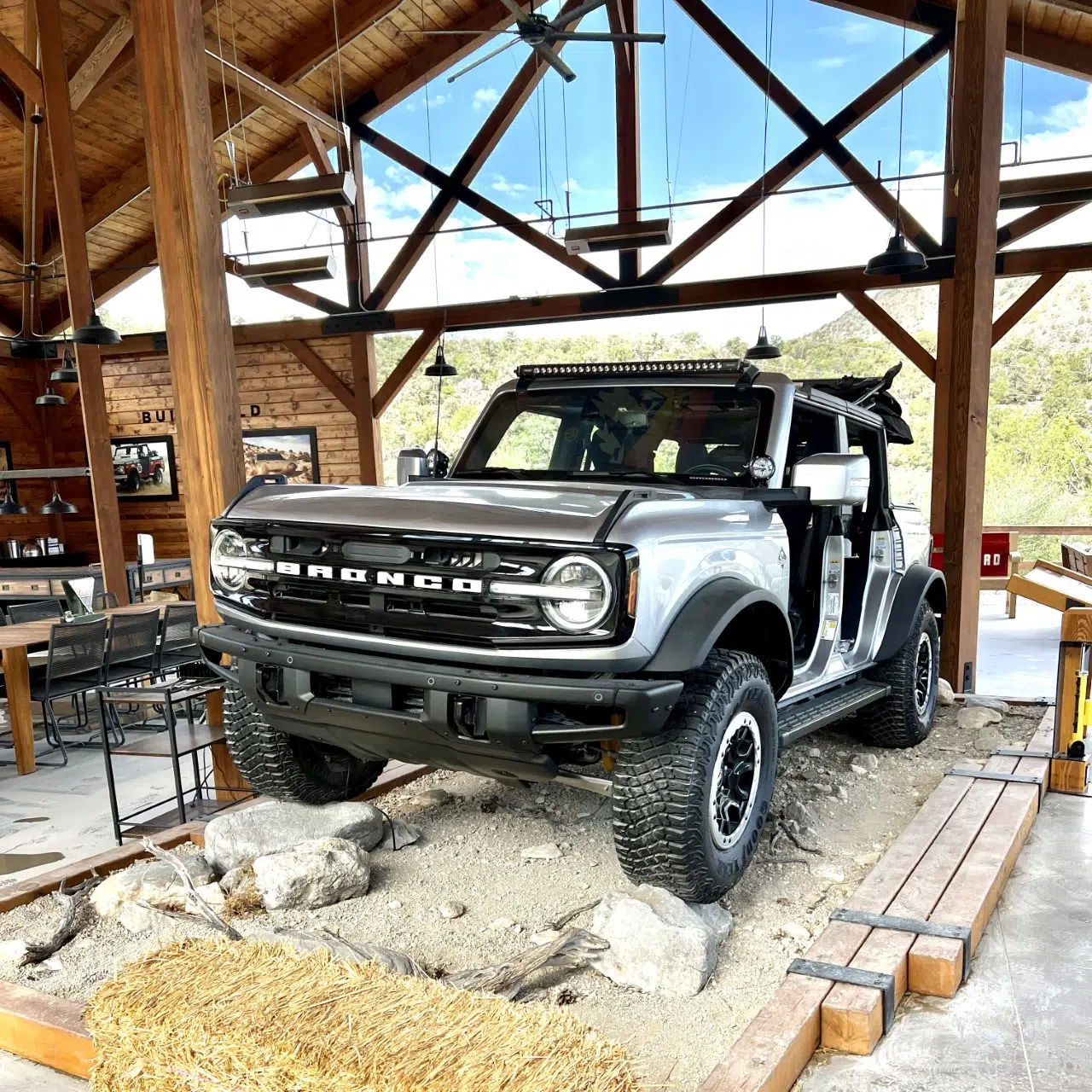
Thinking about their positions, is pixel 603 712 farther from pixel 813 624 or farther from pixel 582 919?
pixel 813 624

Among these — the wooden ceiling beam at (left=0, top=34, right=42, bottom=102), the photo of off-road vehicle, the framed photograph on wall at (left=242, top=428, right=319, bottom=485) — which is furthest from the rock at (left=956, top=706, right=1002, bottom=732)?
the photo of off-road vehicle

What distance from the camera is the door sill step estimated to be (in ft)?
11.1

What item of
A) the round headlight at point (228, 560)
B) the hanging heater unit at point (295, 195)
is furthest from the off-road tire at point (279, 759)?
the hanging heater unit at point (295, 195)

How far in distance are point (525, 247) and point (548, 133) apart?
83.1 inches

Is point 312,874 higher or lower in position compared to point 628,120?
lower

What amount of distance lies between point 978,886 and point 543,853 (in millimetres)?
1424

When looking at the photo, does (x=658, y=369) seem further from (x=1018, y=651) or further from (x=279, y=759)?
(x=1018, y=651)

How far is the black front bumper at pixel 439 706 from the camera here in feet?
8.19

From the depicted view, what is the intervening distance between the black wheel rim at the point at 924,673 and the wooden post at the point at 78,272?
8311 mm

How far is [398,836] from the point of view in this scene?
3.48m

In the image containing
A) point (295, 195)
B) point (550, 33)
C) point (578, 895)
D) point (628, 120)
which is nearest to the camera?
point (578, 895)

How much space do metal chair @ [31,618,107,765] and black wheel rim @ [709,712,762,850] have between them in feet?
17.0

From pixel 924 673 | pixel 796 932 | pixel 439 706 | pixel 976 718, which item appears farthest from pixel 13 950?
pixel 976 718

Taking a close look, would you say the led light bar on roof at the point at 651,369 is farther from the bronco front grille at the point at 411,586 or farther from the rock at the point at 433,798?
the rock at the point at 433,798
